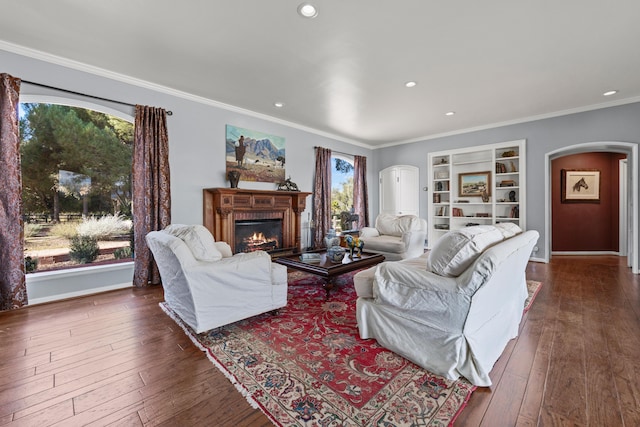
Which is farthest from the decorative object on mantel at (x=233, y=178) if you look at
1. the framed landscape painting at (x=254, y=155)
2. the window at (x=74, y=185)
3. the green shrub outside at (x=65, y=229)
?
the green shrub outside at (x=65, y=229)

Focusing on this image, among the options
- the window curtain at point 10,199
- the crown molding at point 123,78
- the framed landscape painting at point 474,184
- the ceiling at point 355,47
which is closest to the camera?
the ceiling at point 355,47

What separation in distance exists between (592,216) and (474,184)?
8.90 ft

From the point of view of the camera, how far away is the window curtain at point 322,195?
613cm

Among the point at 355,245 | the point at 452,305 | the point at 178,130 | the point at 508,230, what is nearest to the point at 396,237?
the point at 355,245

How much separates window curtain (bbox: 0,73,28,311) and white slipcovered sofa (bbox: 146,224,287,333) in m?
1.52

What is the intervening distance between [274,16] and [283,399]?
296 cm

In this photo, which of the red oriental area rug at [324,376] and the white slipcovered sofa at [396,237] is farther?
the white slipcovered sofa at [396,237]

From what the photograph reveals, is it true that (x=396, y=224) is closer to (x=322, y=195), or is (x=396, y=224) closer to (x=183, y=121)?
(x=322, y=195)

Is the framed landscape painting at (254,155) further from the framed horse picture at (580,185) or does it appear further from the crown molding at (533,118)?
the framed horse picture at (580,185)

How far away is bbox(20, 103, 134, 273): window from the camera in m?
3.23

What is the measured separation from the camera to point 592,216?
6.18m

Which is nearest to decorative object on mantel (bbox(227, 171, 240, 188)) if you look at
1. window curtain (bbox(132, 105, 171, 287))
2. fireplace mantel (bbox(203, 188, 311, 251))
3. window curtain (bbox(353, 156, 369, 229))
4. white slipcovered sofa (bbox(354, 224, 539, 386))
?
fireplace mantel (bbox(203, 188, 311, 251))

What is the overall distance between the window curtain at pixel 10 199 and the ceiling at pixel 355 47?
1.90ft

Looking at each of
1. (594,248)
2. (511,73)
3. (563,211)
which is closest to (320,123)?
(511,73)
